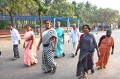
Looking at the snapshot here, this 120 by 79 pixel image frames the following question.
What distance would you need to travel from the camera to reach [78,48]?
6523 mm

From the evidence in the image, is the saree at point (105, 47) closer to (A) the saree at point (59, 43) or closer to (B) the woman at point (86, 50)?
(B) the woman at point (86, 50)

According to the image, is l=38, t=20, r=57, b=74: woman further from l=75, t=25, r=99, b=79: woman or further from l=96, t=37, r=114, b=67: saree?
l=96, t=37, r=114, b=67: saree

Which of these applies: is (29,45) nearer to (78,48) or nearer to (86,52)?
(78,48)

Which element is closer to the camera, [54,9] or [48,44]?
[48,44]

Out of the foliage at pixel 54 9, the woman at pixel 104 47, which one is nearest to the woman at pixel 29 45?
the woman at pixel 104 47

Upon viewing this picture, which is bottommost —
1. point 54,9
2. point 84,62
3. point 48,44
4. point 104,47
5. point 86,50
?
point 84,62

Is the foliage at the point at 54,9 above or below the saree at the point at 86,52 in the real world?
above

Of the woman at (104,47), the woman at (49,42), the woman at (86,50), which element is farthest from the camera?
the woman at (104,47)

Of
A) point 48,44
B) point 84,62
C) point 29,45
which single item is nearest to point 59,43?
point 29,45

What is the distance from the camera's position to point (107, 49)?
303 inches

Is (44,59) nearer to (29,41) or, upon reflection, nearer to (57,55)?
(29,41)

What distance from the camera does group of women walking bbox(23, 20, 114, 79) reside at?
6.25 m

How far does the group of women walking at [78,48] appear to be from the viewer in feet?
20.5

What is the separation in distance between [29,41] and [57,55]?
2.18 metres
